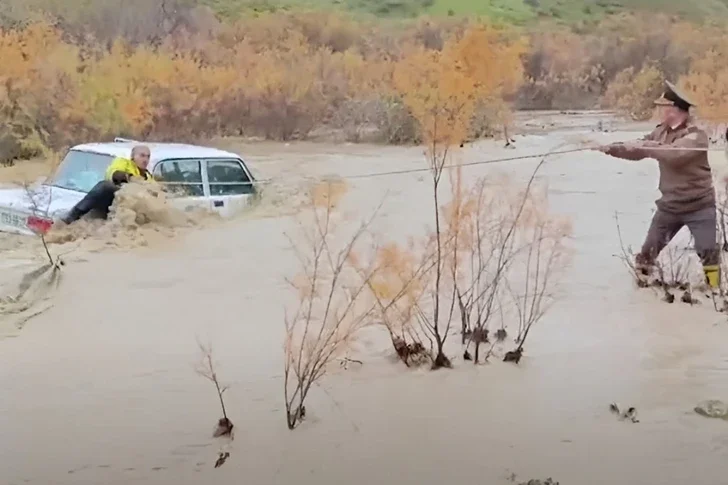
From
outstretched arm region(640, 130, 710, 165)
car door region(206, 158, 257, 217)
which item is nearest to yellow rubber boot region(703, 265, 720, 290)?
outstretched arm region(640, 130, 710, 165)

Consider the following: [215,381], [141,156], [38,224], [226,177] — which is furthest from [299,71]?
[215,381]

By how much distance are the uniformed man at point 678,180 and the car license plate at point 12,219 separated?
5.07ft

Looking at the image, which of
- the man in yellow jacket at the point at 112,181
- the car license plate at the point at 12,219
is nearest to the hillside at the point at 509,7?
the man in yellow jacket at the point at 112,181

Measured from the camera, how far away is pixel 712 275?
2.81 meters

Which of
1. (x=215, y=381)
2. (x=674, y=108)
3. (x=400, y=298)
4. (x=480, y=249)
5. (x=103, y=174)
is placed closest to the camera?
(x=215, y=381)

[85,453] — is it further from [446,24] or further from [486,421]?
[446,24]

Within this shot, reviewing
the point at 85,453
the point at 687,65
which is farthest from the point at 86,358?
the point at 687,65

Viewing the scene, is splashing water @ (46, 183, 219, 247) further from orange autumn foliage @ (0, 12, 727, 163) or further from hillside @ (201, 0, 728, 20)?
hillside @ (201, 0, 728, 20)

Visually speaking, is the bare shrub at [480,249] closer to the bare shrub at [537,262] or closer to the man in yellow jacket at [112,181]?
the bare shrub at [537,262]

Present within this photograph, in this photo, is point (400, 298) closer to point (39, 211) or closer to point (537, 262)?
point (537, 262)

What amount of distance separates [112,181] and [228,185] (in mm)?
320

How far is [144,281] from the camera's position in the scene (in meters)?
2.68

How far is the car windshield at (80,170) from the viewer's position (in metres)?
2.80

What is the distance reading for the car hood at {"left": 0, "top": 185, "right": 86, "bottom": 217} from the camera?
283cm
